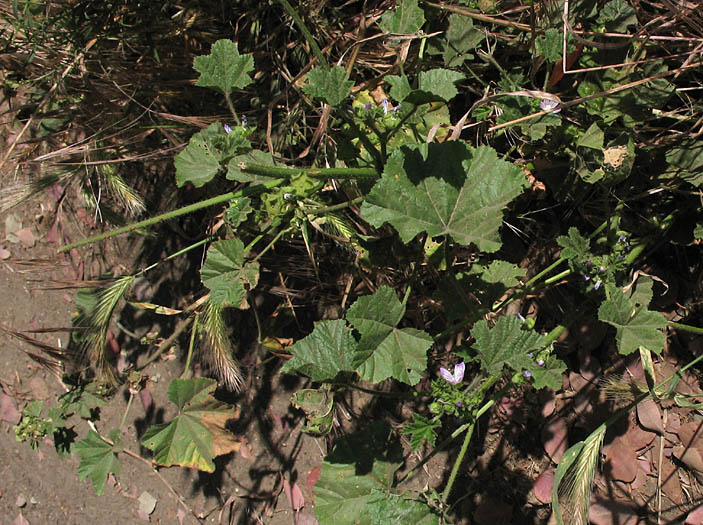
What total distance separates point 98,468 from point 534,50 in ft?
6.30

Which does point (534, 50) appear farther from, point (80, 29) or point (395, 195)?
point (80, 29)

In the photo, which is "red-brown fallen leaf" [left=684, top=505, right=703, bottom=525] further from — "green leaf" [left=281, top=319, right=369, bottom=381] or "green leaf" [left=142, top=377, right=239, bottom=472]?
"green leaf" [left=142, top=377, right=239, bottom=472]

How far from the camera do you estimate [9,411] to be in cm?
284

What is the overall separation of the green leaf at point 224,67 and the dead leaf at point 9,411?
200 cm

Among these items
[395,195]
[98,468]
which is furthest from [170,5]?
[98,468]

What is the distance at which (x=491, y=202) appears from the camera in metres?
1.50

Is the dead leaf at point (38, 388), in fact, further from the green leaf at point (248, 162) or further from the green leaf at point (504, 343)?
the green leaf at point (504, 343)

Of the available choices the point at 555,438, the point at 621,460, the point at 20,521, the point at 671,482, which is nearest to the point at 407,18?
the point at 555,438

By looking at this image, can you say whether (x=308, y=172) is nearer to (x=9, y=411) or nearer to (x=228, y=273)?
(x=228, y=273)

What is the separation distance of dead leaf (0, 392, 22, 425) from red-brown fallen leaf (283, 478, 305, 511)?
1.36m

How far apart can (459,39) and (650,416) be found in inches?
51.6

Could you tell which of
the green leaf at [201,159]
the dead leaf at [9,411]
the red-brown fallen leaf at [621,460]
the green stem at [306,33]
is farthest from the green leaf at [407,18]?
the dead leaf at [9,411]

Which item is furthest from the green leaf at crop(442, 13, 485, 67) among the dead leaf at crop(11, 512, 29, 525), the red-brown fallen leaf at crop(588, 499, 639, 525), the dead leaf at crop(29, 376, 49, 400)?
the dead leaf at crop(11, 512, 29, 525)

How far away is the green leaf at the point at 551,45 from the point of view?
1.64 metres
